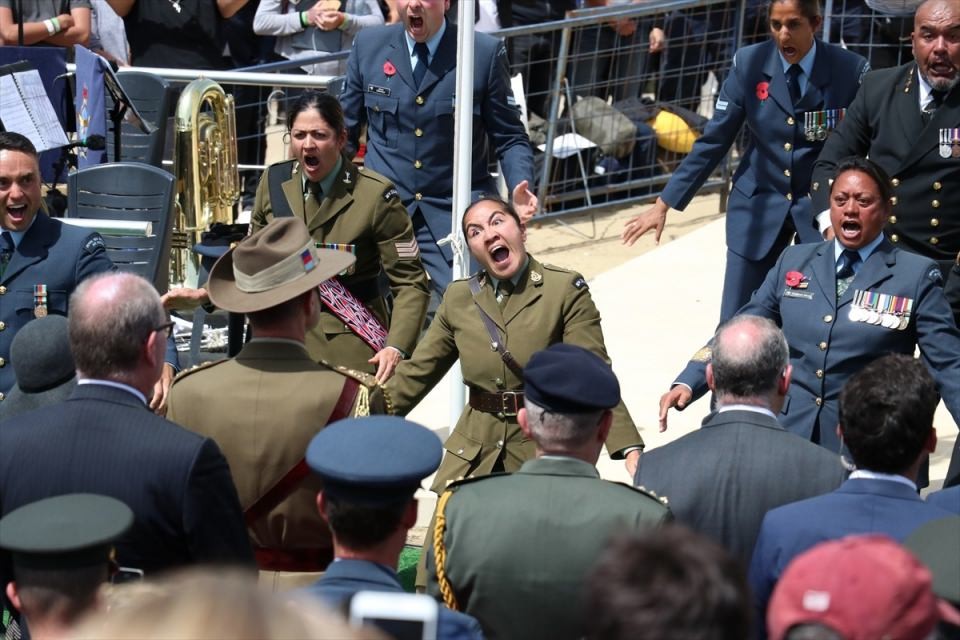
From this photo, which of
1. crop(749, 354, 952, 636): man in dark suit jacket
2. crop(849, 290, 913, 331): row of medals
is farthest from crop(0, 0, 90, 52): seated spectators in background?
crop(749, 354, 952, 636): man in dark suit jacket

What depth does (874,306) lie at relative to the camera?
5285mm

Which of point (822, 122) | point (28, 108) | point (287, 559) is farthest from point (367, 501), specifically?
point (28, 108)

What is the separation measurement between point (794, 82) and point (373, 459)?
438 centimetres

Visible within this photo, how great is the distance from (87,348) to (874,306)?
2.85 metres

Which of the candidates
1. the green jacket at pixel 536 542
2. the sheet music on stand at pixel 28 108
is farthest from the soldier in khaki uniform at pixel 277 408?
the sheet music on stand at pixel 28 108

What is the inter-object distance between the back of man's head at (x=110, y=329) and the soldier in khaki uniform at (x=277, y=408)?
0.49m

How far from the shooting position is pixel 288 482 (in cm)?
410

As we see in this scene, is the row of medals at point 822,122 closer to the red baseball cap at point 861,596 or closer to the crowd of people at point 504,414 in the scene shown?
the crowd of people at point 504,414

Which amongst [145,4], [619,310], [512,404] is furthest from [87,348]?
[145,4]

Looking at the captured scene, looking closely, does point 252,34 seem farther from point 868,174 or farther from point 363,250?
point 868,174

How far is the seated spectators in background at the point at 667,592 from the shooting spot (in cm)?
219

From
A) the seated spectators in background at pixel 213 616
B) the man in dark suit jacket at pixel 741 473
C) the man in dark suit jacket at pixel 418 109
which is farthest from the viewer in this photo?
the man in dark suit jacket at pixel 418 109

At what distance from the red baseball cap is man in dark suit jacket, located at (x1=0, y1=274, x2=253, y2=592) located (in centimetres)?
158

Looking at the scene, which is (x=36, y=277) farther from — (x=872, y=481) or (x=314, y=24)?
(x=314, y=24)
